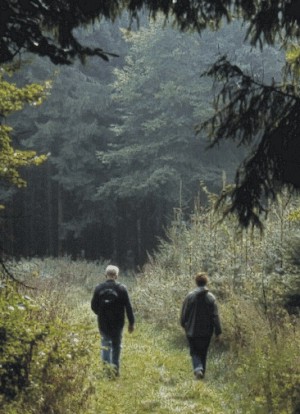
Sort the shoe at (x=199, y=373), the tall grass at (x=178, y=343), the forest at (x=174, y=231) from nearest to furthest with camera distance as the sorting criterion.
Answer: the forest at (x=174, y=231) < the tall grass at (x=178, y=343) < the shoe at (x=199, y=373)

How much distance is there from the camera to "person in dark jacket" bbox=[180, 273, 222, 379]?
993cm

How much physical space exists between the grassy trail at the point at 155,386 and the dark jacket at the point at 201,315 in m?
0.74

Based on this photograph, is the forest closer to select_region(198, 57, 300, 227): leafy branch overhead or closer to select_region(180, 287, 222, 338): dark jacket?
select_region(198, 57, 300, 227): leafy branch overhead

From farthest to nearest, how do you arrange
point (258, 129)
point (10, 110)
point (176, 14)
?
point (10, 110) < point (176, 14) < point (258, 129)

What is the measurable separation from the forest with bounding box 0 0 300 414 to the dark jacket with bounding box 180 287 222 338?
1.94ft

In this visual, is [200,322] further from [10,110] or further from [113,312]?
[10,110]

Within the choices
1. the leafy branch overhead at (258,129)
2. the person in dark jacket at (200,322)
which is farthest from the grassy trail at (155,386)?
the leafy branch overhead at (258,129)

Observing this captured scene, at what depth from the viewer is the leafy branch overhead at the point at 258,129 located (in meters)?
4.68

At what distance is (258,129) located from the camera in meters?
4.88

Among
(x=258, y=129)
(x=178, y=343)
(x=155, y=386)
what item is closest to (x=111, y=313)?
(x=155, y=386)

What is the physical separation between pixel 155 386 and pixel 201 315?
1.43 meters

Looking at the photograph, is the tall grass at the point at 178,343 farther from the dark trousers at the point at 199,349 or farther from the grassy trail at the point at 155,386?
the dark trousers at the point at 199,349

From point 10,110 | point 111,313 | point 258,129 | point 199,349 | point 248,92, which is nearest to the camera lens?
point 248,92

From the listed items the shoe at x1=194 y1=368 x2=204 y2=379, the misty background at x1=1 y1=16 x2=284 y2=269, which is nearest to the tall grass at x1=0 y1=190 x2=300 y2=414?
the shoe at x1=194 y1=368 x2=204 y2=379
